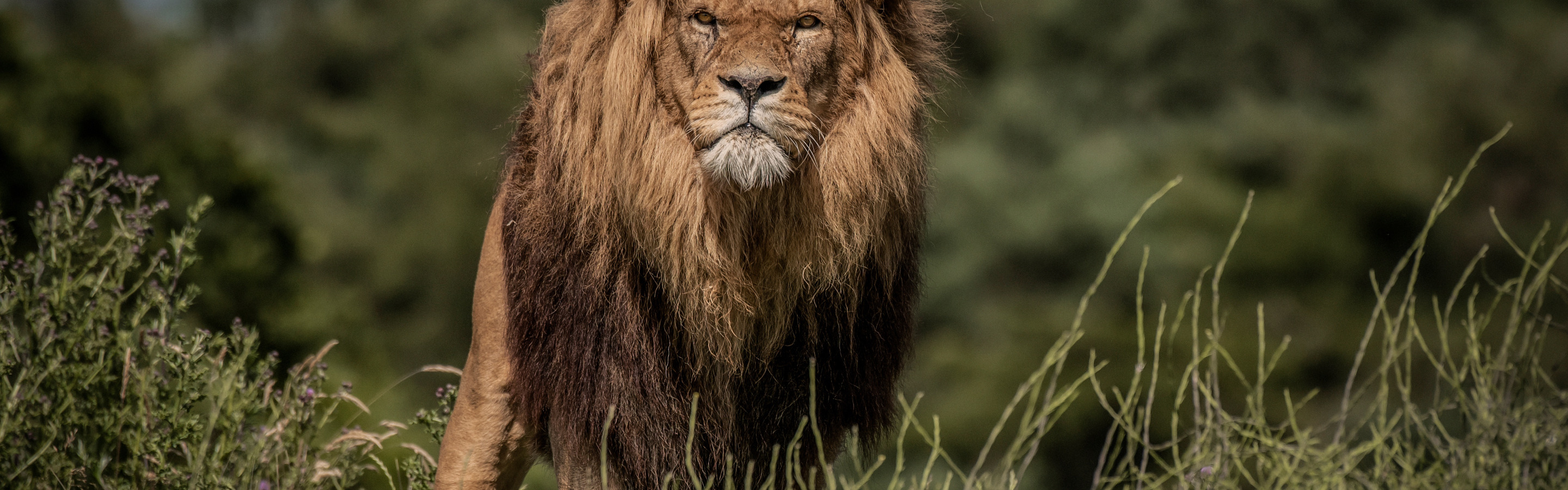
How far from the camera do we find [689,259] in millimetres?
3338

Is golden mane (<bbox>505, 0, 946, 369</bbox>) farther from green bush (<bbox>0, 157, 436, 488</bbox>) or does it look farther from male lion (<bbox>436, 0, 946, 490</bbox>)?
green bush (<bbox>0, 157, 436, 488</bbox>)

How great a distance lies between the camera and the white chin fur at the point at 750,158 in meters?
3.06

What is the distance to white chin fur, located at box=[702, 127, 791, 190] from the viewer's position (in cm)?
306

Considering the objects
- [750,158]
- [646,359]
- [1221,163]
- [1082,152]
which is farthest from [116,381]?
[1221,163]

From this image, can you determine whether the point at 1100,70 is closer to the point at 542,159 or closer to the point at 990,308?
the point at 990,308

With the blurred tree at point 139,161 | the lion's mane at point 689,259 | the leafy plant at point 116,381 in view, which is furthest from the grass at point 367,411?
the blurred tree at point 139,161

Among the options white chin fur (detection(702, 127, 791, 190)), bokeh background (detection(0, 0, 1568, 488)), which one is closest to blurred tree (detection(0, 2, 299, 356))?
bokeh background (detection(0, 0, 1568, 488))

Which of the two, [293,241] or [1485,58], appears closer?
[293,241]

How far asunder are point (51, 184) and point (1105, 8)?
1693 centimetres

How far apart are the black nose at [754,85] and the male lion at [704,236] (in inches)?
0.9

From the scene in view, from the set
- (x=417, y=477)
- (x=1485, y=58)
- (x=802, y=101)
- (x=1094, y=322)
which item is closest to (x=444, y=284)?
(x=1094, y=322)

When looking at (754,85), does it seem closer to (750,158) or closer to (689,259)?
(750,158)

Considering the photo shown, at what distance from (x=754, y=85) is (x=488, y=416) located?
3.95 ft

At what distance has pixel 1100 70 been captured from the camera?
2406 cm
